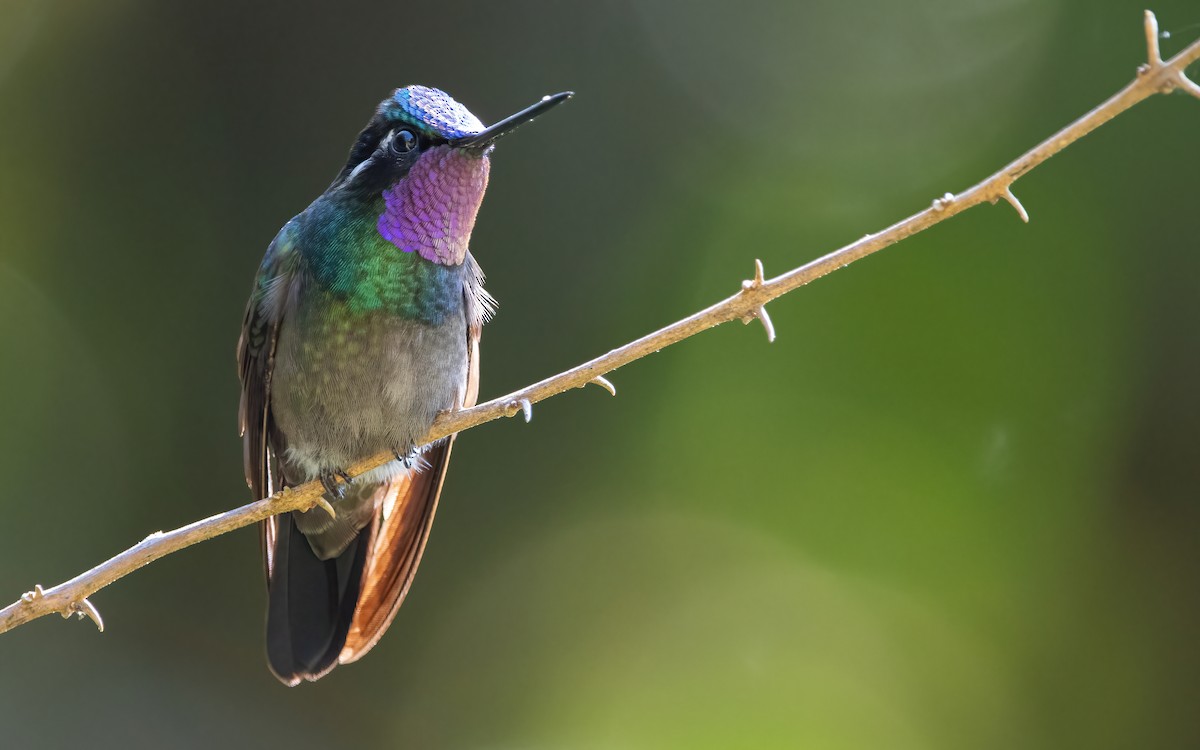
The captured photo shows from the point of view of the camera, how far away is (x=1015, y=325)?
15.5 ft

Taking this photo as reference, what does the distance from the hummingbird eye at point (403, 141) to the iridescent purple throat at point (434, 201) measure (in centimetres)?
7

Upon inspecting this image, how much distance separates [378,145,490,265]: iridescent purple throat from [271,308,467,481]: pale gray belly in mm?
208

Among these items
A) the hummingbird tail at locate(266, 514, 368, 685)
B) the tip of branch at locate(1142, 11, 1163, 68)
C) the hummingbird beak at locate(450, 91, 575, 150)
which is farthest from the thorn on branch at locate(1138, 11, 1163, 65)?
the hummingbird tail at locate(266, 514, 368, 685)

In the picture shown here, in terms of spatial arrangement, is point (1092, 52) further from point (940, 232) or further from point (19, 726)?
point (19, 726)

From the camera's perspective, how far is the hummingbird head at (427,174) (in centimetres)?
293

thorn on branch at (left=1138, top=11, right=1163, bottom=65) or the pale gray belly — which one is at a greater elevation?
the pale gray belly

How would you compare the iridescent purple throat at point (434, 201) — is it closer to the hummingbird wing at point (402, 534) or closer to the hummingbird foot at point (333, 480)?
the hummingbird wing at point (402, 534)

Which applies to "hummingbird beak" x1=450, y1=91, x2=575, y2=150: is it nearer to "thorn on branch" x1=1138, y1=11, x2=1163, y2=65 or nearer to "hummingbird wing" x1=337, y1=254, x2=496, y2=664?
"hummingbird wing" x1=337, y1=254, x2=496, y2=664

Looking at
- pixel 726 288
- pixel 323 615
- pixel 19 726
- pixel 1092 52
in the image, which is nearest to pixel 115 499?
pixel 19 726

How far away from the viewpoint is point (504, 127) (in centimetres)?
263

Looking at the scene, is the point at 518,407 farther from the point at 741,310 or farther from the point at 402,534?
the point at 402,534

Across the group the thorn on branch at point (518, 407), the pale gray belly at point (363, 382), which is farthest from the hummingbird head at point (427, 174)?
the thorn on branch at point (518, 407)

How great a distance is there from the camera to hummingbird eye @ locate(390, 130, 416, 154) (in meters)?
3.00

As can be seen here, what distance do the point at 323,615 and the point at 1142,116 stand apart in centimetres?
372
